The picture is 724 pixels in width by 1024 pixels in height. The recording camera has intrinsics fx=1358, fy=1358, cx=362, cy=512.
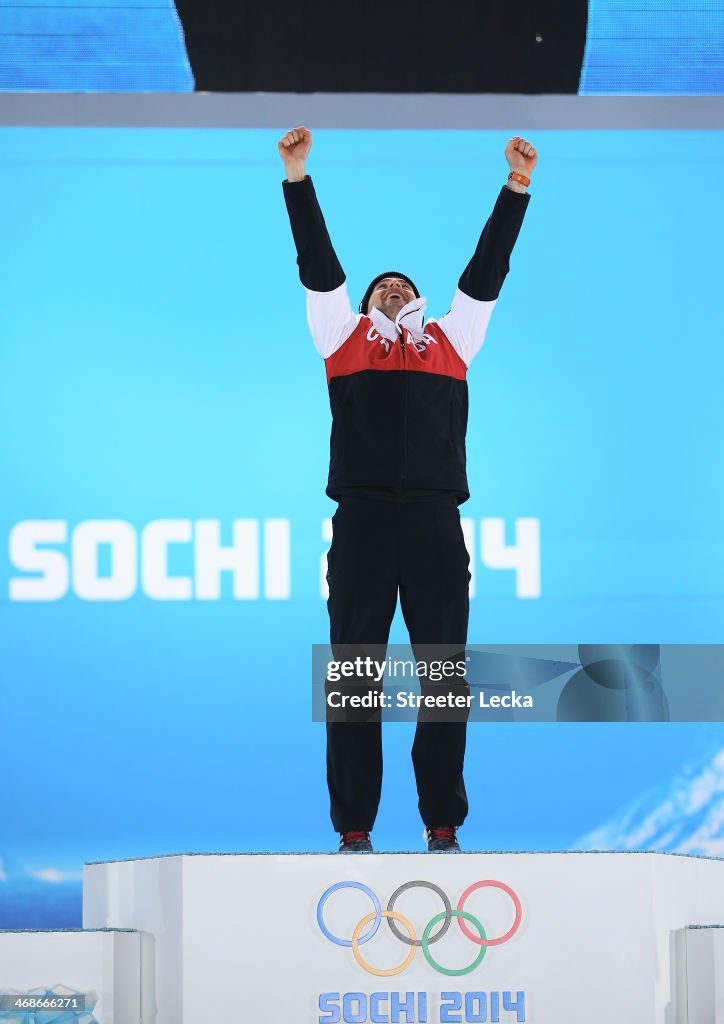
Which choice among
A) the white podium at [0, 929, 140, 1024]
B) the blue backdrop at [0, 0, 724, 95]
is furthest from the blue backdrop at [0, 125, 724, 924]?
the white podium at [0, 929, 140, 1024]

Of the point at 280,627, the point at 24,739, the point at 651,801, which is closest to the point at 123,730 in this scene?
the point at 24,739

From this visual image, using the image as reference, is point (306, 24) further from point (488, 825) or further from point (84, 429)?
point (488, 825)

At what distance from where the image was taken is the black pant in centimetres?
297

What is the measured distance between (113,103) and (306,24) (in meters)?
0.70

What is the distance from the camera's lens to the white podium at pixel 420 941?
2521mm

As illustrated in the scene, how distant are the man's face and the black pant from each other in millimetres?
519

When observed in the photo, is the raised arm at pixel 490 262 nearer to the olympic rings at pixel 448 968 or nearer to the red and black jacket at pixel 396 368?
the red and black jacket at pixel 396 368

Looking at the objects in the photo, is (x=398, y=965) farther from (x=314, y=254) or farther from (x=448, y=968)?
(x=314, y=254)

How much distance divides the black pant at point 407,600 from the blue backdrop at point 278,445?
134 cm

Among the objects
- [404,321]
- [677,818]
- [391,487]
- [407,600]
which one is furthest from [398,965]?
[677,818]

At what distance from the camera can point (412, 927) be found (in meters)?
2.55

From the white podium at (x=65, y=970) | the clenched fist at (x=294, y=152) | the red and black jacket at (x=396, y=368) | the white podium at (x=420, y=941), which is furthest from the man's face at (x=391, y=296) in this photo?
the white podium at (x=65, y=970)

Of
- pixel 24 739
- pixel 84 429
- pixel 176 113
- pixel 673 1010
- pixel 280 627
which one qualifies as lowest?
pixel 673 1010

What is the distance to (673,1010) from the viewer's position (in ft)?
8.46
